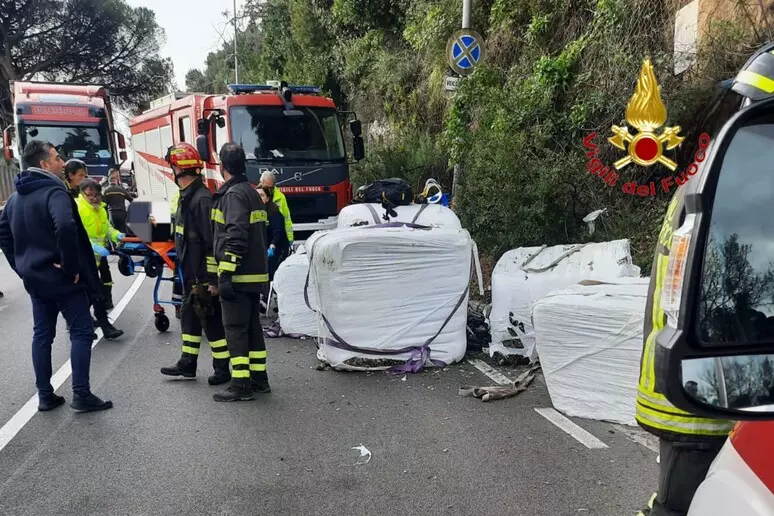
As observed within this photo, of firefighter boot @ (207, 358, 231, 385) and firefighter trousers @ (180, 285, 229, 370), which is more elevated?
firefighter trousers @ (180, 285, 229, 370)

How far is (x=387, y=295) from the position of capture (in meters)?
5.36

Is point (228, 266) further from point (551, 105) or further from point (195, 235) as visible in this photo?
point (551, 105)

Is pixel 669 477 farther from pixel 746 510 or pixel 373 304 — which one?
pixel 373 304

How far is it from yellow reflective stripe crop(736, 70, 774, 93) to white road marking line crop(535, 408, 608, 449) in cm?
297

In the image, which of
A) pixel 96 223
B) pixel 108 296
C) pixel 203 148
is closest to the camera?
pixel 96 223

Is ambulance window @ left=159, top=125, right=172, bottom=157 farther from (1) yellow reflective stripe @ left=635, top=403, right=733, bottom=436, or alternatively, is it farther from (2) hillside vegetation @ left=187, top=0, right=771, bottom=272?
(1) yellow reflective stripe @ left=635, top=403, right=733, bottom=436

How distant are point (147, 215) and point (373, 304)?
2.89 meters

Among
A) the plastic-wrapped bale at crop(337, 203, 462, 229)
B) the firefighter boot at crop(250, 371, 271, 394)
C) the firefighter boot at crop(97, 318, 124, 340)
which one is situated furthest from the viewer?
the firefighter boot at crop(97, 318, 124, 340)

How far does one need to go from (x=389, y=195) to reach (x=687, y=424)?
501 centimetres

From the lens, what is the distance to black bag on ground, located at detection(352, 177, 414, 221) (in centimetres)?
647

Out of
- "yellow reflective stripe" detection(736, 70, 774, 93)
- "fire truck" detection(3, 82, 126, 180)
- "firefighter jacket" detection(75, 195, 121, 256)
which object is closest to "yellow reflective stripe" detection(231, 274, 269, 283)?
"firefighter jacket" detection(75, 195, 121, 256)

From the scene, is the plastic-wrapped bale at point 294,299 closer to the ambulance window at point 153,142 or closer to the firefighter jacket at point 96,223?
the firefighter jacket at point 96,223

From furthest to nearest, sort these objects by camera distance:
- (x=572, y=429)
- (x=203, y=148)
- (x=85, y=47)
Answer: (x=85, y=47), (x=203, y=148), (x=572, y=429)

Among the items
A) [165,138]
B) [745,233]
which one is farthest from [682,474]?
[165,138]
